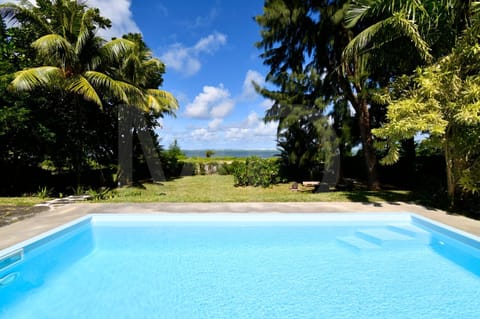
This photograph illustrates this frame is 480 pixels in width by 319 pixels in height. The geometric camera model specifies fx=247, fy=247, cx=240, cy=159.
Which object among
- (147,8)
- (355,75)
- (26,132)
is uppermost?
(147,8)

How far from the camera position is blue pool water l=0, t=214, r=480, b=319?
3508mm

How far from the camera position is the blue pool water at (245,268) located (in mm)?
3508

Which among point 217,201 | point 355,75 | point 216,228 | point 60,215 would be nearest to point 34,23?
point 60,215

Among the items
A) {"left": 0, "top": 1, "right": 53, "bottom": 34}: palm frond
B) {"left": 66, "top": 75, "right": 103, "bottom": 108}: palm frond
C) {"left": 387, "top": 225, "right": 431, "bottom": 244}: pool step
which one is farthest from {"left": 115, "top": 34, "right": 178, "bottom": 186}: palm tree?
{"left": 387, "top": 225, "right": 431, "bottom": 244}: pool step

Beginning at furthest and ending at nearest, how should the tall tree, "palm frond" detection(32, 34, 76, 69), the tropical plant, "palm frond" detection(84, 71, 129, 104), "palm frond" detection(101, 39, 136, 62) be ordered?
the tall tree → "palm frond" detection(101, 39, 136, 62) → "palm frond" detection(84, 71, 129, 104) → "palm frond" detection(32, 34, 76, 69) → the tropical plant

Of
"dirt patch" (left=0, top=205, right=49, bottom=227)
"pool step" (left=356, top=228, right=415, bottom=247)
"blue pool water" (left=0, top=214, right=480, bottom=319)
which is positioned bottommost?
"blue pool water" (left=0, top=214, right=480, bottom=319)

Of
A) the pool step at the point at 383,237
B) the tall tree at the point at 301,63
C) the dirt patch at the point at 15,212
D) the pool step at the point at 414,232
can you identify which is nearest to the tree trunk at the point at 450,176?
the pool step at the point at 414,232

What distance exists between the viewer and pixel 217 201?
866 cm

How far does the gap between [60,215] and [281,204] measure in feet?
20.9

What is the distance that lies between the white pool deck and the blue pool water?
0.42 meters

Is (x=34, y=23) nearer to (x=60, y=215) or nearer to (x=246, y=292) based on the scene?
(x=60, y=215)

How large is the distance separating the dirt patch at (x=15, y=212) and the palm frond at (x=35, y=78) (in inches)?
162

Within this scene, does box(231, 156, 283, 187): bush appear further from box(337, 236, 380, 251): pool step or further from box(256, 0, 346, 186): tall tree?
box(337, 236, 380, 251): pool step

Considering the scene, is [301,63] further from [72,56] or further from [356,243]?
[72,56]
